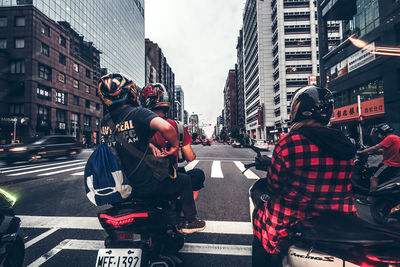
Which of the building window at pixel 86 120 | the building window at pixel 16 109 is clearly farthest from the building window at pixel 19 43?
the building window at pixel 86 120

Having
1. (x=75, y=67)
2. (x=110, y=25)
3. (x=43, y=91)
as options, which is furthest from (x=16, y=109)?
(x=110, y=25)

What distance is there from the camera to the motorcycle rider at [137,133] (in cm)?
183

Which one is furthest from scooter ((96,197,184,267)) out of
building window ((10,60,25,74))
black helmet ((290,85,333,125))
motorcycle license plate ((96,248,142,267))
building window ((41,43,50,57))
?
building window ((41,43,50,57))

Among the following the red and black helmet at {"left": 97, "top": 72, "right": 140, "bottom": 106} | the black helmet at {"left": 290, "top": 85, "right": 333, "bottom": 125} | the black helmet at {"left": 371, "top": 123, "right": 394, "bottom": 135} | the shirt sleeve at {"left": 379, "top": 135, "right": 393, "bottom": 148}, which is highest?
the red and black helmet at {"left": 97, "top": 72, "right": 140, "bottom": 106}

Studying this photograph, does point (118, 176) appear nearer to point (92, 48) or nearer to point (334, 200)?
point (334, 200)

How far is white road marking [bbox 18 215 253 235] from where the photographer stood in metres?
3.44

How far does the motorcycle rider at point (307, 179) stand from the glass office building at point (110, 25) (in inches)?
1755

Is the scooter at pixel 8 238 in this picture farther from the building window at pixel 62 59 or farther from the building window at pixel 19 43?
the building window at pixel 62 59

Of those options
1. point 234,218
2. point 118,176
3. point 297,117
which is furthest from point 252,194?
point 234,218

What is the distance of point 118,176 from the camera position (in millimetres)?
1714

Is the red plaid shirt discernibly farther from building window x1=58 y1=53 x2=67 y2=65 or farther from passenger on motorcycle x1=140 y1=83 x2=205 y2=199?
building window x1=58 y1=53 x2=67 y2=65

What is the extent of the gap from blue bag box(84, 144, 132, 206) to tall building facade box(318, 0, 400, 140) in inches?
655

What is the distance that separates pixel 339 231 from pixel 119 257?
1.58 meters

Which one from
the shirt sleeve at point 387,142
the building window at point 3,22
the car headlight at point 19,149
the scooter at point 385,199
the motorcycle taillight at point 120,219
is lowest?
the scooter at point 385,199
